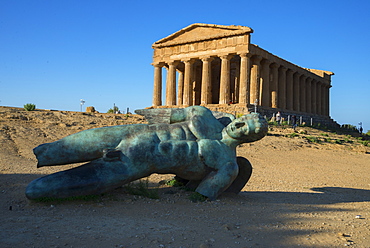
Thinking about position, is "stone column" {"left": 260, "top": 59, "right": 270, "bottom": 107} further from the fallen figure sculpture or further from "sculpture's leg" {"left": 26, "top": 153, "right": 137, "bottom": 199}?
"sculpture's leg" {"left": 26, "top": 153, "right": 137, "bottom": 199}

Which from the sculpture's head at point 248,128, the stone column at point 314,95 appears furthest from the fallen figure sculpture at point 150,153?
the stone column at point 314,95

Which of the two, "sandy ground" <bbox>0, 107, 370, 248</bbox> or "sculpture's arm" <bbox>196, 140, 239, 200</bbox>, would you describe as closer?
"sandy ground" <bbox>0, 107, 370, 248</bbox>

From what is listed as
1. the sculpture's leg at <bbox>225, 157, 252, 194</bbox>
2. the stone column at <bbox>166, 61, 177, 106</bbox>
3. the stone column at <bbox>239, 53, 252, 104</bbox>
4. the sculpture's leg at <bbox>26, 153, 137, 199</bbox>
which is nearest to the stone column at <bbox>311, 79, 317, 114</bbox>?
the stone column at <bbox>239, 53, 252, 104</bbox>

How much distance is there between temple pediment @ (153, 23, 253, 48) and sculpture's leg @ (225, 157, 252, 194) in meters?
25.6

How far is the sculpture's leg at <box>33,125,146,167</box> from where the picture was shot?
5012mm

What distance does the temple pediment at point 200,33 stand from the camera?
102 ft

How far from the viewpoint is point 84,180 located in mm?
4703

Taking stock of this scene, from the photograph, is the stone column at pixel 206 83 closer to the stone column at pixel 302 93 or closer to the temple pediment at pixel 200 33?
the temple pediment at pixel 200 33

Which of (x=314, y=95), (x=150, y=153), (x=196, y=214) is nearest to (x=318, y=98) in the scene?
(x=314, y=95)

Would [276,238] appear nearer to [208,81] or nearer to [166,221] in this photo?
[166,221]

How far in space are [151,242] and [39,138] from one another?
41.4ft

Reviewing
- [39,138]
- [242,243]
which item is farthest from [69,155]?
[39,138]

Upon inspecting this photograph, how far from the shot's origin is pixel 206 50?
33.0 metres

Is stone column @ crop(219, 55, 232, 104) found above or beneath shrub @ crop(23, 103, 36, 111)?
above
